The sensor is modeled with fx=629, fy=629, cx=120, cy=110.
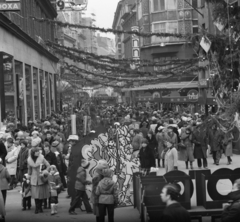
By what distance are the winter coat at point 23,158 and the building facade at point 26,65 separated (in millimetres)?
13004

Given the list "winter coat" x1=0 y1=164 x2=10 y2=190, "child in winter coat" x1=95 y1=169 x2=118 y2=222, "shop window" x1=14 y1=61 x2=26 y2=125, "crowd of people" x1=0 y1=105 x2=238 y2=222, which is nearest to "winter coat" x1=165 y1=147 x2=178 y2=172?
"crowd of people" x1=0 y1=105 x2=238 y2=222

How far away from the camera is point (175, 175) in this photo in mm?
12500

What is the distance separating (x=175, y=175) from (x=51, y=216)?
3.09 meters

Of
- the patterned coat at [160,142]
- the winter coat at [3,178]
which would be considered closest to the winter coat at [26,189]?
the winter coat at [3,178]

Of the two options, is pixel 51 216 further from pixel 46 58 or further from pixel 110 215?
pixel 46 58

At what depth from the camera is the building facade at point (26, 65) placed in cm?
3216

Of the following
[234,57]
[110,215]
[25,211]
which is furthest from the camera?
[25,211]

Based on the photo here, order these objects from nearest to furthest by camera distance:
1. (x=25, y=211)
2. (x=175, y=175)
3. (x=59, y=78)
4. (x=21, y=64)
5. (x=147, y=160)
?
(x=175, y=175) < (x=25, y=211) < (x=147, y=160) < (x=21, y=64) < (x=59, y=78)

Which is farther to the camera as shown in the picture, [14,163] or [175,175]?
[14,163]

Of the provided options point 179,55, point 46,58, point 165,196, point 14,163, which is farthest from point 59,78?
point 165,196

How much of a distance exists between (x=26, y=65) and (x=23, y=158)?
79.6ft

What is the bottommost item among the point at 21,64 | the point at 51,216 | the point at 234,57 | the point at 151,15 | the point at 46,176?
the point at 51,216

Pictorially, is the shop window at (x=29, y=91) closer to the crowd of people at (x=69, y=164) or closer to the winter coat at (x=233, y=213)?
the crowd of people at (x=69, y=164)

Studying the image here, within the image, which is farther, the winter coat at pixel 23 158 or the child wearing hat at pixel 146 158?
the child wearing hat at pixel 146 158
